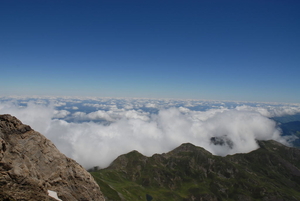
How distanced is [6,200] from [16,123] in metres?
31.5

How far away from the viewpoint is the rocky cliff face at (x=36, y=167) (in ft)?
112

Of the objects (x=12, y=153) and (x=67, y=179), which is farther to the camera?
(x=67, y=179)

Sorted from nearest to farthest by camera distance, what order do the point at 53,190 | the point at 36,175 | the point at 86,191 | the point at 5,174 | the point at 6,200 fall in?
the point at 6,200
the point at 5,174
the point at 36,175
the point at 53,190
the point at 86,191

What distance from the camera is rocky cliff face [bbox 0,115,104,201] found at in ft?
112

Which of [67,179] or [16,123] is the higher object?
[16,123]

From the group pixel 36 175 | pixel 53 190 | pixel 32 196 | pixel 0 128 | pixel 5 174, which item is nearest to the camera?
pixel 32 196

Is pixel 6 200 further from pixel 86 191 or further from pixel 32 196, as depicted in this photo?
pixel 86 191

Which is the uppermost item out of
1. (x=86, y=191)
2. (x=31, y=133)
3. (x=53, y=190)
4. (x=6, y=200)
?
(x=31, y=133)

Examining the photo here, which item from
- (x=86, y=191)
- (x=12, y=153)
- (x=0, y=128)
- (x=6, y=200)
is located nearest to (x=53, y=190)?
(x=86, y=191)

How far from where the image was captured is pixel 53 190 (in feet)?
144

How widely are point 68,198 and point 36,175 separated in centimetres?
1046

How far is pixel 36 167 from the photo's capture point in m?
45.9

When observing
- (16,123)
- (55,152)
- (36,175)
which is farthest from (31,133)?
(36,175)

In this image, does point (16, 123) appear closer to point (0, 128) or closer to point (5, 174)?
point (0, 128)
